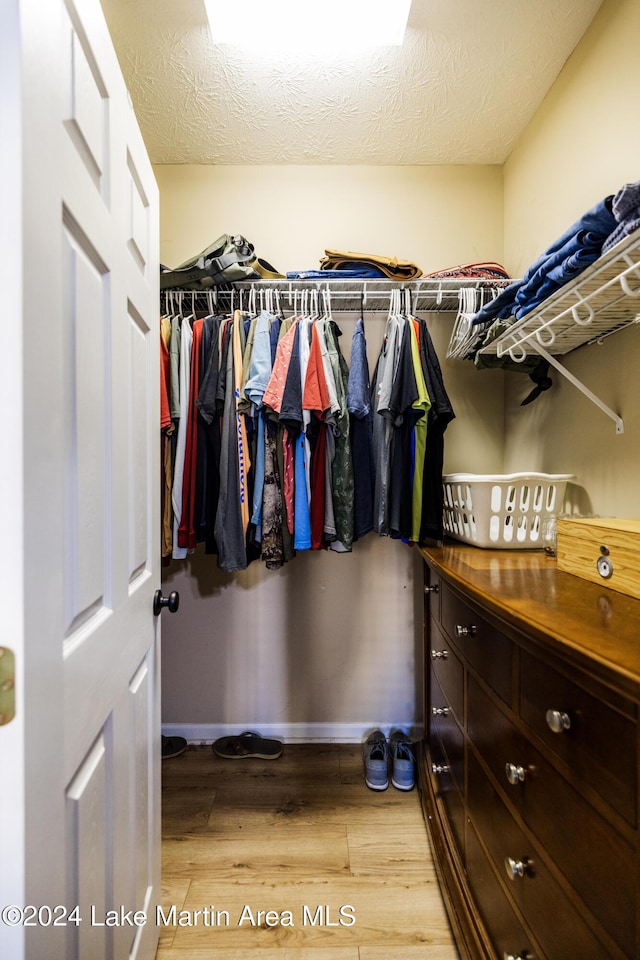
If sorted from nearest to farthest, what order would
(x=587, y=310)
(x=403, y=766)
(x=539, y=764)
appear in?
(x=539, y=764) → (x=587, y=310) → (x=403, y=766)

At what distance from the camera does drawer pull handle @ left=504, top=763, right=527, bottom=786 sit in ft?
2.42

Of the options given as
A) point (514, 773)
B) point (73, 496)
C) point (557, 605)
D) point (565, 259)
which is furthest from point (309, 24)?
point (514, 773)

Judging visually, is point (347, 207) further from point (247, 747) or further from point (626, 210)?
point (247, 747)

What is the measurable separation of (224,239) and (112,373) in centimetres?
109

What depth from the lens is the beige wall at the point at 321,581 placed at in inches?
73.8

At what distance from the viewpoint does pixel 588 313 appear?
109 centimetres

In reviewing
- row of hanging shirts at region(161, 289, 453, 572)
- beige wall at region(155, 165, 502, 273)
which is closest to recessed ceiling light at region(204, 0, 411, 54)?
beige wall at region(155, 165, 502, 273)

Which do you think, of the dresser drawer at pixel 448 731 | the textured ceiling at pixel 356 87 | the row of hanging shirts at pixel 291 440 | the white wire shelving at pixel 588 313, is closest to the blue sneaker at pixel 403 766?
the dresser drawer at pixel 448 731

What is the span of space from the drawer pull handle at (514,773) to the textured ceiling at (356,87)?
194cm

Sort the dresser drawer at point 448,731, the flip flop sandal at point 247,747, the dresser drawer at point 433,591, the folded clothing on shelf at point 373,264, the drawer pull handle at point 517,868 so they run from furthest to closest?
the flip flop sandal at point 247,747 < the folded clothing on shelf at point 373,264 < the dresser drawer at point 433,591 < the dresser drawer at point 448,731 < the drawer pull handle at point 517,868

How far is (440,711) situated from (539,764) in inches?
25.4

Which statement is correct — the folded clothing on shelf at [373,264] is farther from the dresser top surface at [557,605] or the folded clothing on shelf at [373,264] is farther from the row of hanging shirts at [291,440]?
the dresser top surface at [557,605]

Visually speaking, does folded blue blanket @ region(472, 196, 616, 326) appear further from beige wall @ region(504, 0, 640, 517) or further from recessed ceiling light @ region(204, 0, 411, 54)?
recessed ceiling light @ region(204, 0, 411, 54)

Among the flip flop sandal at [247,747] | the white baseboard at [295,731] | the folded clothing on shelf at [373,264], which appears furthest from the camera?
the white baseboard at [295,731]
